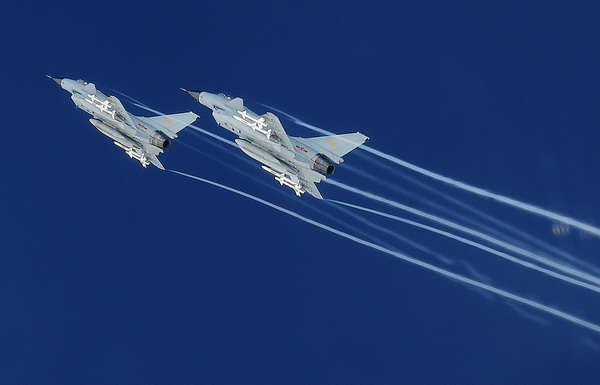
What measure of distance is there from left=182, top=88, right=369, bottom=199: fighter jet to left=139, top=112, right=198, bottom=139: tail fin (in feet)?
9.12

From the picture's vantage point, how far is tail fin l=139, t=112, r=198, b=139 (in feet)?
219

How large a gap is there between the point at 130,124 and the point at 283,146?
46.0 ft

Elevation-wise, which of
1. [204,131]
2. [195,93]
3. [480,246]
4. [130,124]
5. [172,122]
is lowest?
[130,124]

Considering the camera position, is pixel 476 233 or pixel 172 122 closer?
pixel 172 122

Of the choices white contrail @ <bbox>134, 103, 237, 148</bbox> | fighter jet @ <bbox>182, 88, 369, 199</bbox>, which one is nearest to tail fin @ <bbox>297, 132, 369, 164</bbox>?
fighter jet @ <bbox>182, 88, 369, 199</bbox>

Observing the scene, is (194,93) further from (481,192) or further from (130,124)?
(481,192)

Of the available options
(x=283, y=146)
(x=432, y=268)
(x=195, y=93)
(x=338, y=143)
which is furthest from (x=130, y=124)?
(x=432, y=268)

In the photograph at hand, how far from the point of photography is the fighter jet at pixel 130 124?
65938 mm

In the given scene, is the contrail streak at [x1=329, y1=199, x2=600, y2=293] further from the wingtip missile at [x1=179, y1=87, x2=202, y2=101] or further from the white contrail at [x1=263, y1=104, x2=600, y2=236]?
the wingtip missile at [x1=179, y1=87, x2=202, y2=101]

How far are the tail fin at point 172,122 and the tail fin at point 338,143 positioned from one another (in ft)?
35.7

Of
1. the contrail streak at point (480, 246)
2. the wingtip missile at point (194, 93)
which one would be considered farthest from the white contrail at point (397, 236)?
the wingtip missile at point (194, 93)

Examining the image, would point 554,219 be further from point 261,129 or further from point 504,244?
point 261,129

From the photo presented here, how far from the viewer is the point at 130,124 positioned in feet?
217

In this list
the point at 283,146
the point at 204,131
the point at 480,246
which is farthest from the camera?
the point at 204,131
